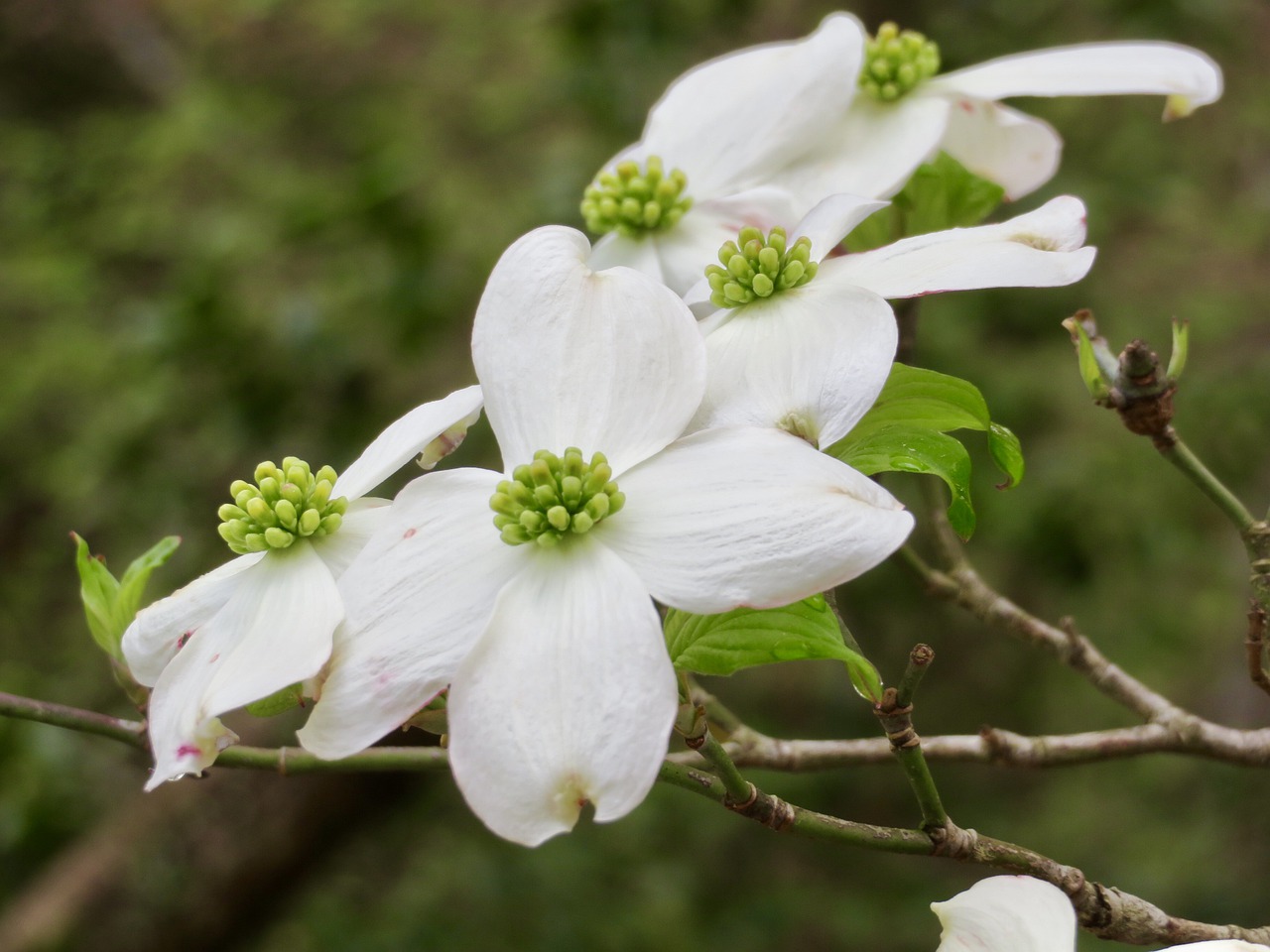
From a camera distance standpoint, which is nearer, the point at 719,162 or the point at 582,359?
the point at 582,359

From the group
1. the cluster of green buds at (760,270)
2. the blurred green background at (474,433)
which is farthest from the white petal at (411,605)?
the blurred green background at (474,433)

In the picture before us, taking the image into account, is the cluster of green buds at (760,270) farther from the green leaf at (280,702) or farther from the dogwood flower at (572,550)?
the green leaf at (280,702)

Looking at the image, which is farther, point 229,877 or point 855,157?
point 229,877

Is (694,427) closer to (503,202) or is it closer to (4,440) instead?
(503,202)

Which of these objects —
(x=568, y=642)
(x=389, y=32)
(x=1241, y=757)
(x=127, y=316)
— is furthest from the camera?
(x=389, y=32)

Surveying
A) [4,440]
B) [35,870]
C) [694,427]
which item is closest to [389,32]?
[4,440]

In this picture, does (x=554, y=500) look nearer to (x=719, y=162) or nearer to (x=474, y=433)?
(x=719, y=162)

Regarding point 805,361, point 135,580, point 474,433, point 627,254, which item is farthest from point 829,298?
point 474,433
